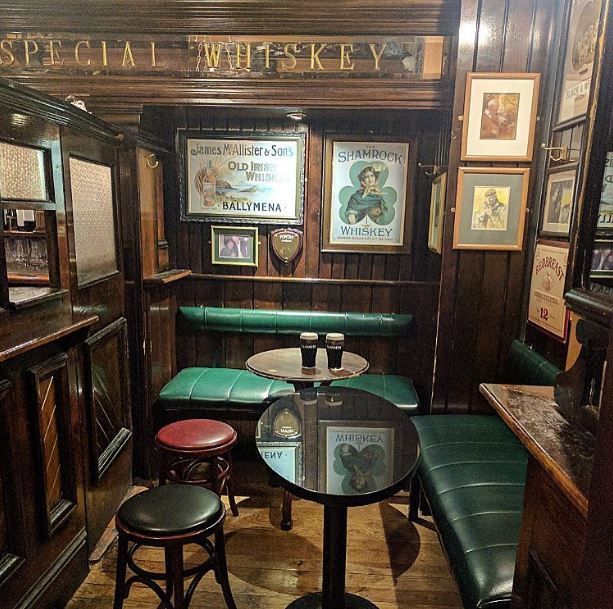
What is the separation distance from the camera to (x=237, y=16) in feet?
9.30

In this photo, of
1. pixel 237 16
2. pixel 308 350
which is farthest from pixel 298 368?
pixel 237 16

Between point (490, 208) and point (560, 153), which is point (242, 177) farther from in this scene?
point (560, 153)

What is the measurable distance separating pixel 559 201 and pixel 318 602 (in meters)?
2.32

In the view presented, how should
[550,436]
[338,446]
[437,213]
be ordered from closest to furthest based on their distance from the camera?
[550,436] → [338,446] → [437,213]

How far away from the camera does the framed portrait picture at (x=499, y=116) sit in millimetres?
2689

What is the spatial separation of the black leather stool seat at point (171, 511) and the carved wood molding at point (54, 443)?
17.4 inches

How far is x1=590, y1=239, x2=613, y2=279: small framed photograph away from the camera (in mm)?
1134

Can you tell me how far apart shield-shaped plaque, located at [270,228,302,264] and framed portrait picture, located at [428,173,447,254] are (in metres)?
0.99

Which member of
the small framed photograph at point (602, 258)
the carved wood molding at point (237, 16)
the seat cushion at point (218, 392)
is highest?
the carved wood molding at point (237, 16)

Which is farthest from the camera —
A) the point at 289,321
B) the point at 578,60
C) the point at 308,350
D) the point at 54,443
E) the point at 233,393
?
the point at 289,321

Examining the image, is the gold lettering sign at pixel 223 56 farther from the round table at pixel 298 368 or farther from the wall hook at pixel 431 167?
the round table at pixel 298 368

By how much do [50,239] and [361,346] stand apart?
95.1 inches

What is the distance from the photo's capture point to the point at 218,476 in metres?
2.60

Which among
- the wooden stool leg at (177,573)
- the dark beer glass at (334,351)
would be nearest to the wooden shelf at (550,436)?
the wooden stool leg at (177,573)
